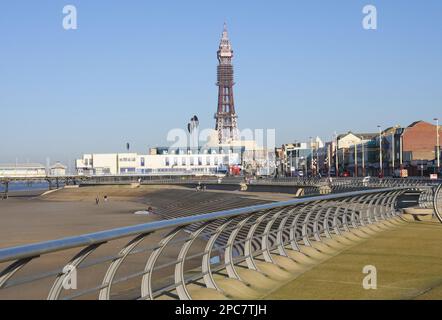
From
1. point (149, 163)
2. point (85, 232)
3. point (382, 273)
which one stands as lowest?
point (85, 232)

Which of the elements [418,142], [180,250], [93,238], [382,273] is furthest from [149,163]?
[93,238]

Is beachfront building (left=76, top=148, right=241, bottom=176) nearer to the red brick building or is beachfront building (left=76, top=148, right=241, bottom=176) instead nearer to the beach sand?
the beach sand

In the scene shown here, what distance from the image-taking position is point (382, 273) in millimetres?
10195

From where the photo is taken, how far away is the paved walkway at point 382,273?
27.8ft

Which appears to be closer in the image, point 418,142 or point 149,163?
point 418,142

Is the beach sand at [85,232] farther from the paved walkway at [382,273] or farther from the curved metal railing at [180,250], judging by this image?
the paved walkway at [382,273]

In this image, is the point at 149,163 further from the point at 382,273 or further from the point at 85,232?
the point at 382,273

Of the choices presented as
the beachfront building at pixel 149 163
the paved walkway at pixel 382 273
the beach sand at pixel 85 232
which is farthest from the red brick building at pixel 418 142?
the paved walkway at pixel 382 273

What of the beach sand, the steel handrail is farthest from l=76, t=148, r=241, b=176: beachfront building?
the steel handrail
